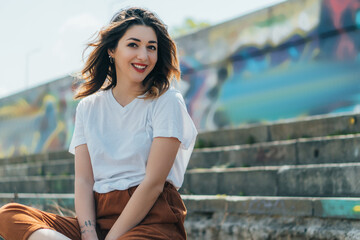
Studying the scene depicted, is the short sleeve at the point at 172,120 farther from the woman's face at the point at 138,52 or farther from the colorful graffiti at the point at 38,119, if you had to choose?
the colorful graffiti at the point at 38,119

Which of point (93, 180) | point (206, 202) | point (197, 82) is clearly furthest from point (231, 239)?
point (197, 82)

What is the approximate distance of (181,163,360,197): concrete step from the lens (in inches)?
138

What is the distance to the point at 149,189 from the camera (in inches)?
89.0

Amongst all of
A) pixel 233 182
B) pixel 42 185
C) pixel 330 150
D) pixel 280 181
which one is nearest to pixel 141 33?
pixel 280 181

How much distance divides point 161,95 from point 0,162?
985cm

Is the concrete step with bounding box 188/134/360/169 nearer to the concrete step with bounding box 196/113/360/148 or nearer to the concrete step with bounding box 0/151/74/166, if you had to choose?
the concrete step with bounding box 196/113/360/148

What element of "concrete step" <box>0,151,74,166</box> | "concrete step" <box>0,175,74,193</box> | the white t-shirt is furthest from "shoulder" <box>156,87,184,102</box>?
"concrete step" <box>0,151,74,166</box>

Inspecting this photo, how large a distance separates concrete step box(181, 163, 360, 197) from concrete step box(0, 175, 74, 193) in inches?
79.9

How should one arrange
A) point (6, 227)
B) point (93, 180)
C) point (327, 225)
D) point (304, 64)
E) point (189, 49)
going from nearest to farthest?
point (6, 227)
point (93, 180)
point (327, 225)
point (304, 64)
point (189, 49)

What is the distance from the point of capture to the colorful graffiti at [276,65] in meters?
6.83

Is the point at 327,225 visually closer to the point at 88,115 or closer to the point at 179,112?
the point at 179,112

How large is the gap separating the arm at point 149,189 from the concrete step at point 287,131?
9.35 ft

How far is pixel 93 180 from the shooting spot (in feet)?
8.34

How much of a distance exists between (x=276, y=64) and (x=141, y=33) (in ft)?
18.1
